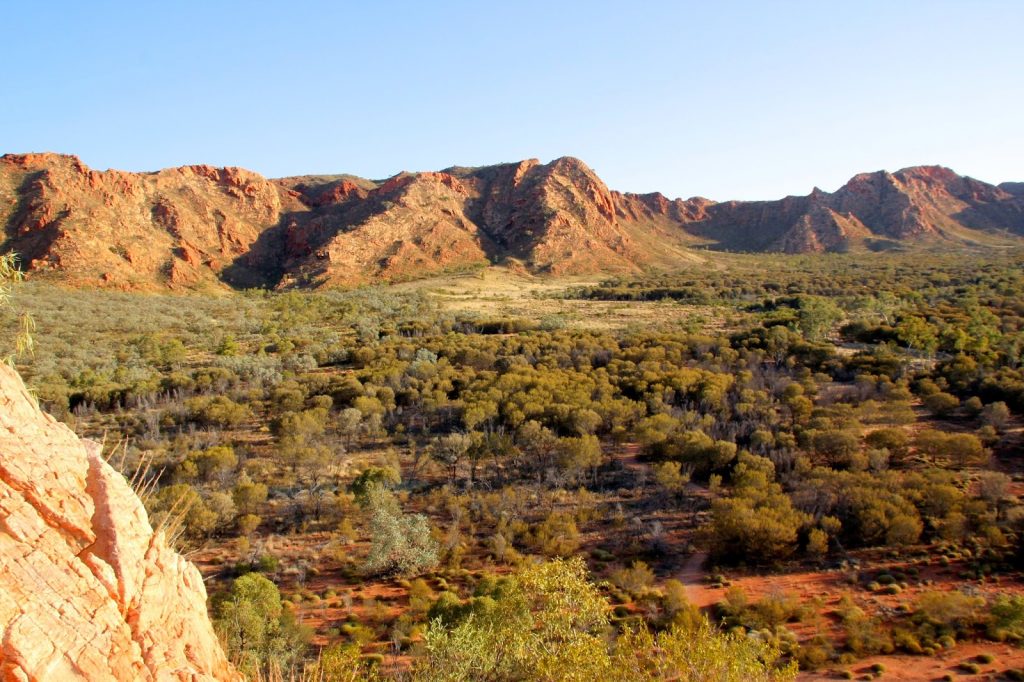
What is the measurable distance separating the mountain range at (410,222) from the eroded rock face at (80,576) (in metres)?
70.7

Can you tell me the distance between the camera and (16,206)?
68312 mm

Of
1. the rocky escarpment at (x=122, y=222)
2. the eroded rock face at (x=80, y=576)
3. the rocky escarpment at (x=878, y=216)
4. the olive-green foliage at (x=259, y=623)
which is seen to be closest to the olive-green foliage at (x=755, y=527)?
the olive-green foliage at (x=259, y=623)

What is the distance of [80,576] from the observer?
3.11 metres

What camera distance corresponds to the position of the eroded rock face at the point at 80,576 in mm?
2807

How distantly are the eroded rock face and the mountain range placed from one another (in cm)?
7068

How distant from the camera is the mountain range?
6769 cm

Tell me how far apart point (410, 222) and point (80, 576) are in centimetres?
9180

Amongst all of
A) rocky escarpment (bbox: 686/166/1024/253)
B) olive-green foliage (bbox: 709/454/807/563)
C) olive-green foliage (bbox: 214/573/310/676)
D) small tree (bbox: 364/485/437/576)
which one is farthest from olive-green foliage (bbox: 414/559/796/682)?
rocky escarpment (bbox: 686/166/1024/253)

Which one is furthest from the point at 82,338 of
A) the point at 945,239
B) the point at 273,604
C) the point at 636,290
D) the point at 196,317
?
the point at 945,239

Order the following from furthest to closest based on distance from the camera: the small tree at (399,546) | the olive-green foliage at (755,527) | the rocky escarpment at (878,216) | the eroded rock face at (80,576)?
the rocky escarpment at (878,216), the olive-green foliage at (755,527), the small tree at (399,546), the eroded rock face at (80,576)

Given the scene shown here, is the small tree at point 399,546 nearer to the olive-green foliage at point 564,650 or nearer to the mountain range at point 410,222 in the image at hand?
the olive-green foliage at point 564,650

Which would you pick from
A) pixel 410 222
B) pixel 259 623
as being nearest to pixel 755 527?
pixel 259 623

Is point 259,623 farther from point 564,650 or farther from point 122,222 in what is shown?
point 122,222

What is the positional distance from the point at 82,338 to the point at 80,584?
41.3m
